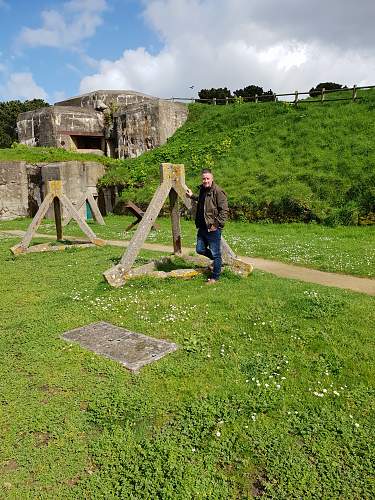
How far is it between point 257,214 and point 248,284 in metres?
12.0

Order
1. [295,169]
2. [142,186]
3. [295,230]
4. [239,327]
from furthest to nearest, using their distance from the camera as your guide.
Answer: [142,186] < [295,169] < [295,230] < [239,327]

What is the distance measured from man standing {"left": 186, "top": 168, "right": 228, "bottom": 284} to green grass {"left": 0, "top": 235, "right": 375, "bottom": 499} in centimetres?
119

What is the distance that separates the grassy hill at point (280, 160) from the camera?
17.9m

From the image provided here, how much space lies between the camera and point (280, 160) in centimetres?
2203

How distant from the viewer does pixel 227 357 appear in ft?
15.8

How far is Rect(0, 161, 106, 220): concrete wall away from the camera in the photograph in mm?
24188

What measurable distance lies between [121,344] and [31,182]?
74.3 ft

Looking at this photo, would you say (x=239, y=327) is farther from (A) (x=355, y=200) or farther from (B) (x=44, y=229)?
(B) (x=44, y=229)

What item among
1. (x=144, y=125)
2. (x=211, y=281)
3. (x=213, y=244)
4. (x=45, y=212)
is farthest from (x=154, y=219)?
(x=144, y=125)

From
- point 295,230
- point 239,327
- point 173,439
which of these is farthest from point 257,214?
point 173,439

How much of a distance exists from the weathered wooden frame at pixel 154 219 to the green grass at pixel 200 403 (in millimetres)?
1255

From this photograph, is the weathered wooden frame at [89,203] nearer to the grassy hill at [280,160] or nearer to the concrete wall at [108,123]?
the grassy hill at [280,160]

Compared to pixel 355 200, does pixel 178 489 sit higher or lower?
lower

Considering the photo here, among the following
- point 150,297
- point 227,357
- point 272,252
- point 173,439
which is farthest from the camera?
point 272,252
